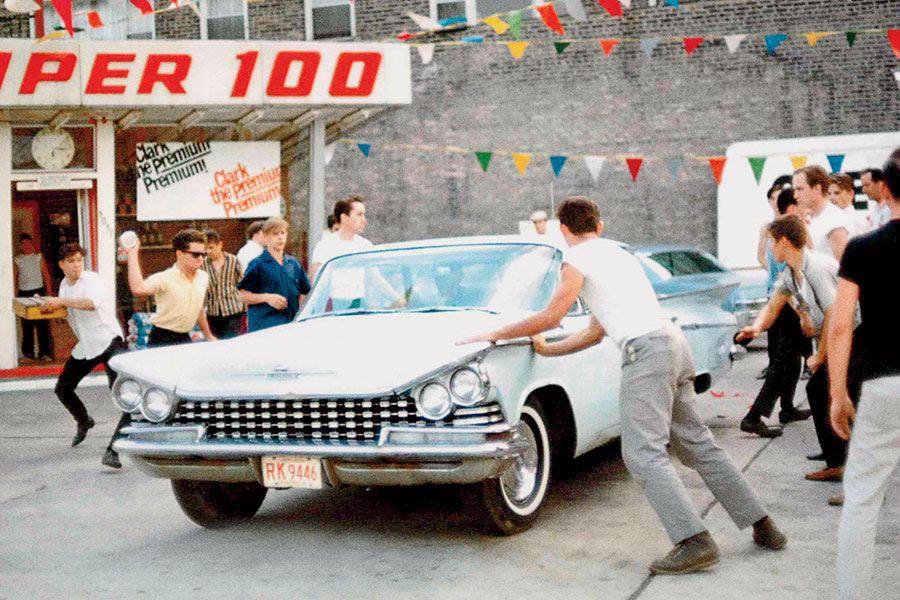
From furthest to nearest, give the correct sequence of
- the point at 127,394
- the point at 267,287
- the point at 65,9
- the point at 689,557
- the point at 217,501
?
the point at 65,9 < the point at 267,287 < the point at 217,501 < the point at 127,394 < the point at 689,557

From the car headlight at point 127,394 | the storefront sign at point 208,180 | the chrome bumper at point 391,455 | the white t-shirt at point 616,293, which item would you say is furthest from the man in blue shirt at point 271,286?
the storefront sign at point 208,180

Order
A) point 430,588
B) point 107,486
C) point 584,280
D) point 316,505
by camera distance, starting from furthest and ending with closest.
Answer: point 107,486
point 316,505
point 584,280
point 430,588

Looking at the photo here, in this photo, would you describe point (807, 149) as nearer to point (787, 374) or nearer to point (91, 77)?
point (787, 374)

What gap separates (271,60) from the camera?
1370cm

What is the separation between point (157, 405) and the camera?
5734 millimetres

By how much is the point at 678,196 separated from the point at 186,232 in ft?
43.1

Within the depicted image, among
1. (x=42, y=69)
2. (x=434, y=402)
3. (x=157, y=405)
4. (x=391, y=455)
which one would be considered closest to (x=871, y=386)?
(x=434, y=402)

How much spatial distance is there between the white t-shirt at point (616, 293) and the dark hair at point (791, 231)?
74.2 inches

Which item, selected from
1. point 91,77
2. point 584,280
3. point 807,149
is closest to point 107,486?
point 584,280

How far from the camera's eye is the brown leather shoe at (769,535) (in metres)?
5.28

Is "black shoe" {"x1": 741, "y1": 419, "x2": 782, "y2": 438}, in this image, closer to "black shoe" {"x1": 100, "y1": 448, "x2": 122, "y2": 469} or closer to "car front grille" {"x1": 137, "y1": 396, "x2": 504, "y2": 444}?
"car front grille" {"x1": 137, "y1": 396, "x2": 504, "y2": 444}

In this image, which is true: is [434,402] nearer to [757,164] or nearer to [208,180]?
[208,180]

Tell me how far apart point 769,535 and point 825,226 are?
2.79m

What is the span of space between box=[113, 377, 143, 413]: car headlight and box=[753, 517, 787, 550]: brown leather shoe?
3082mm
